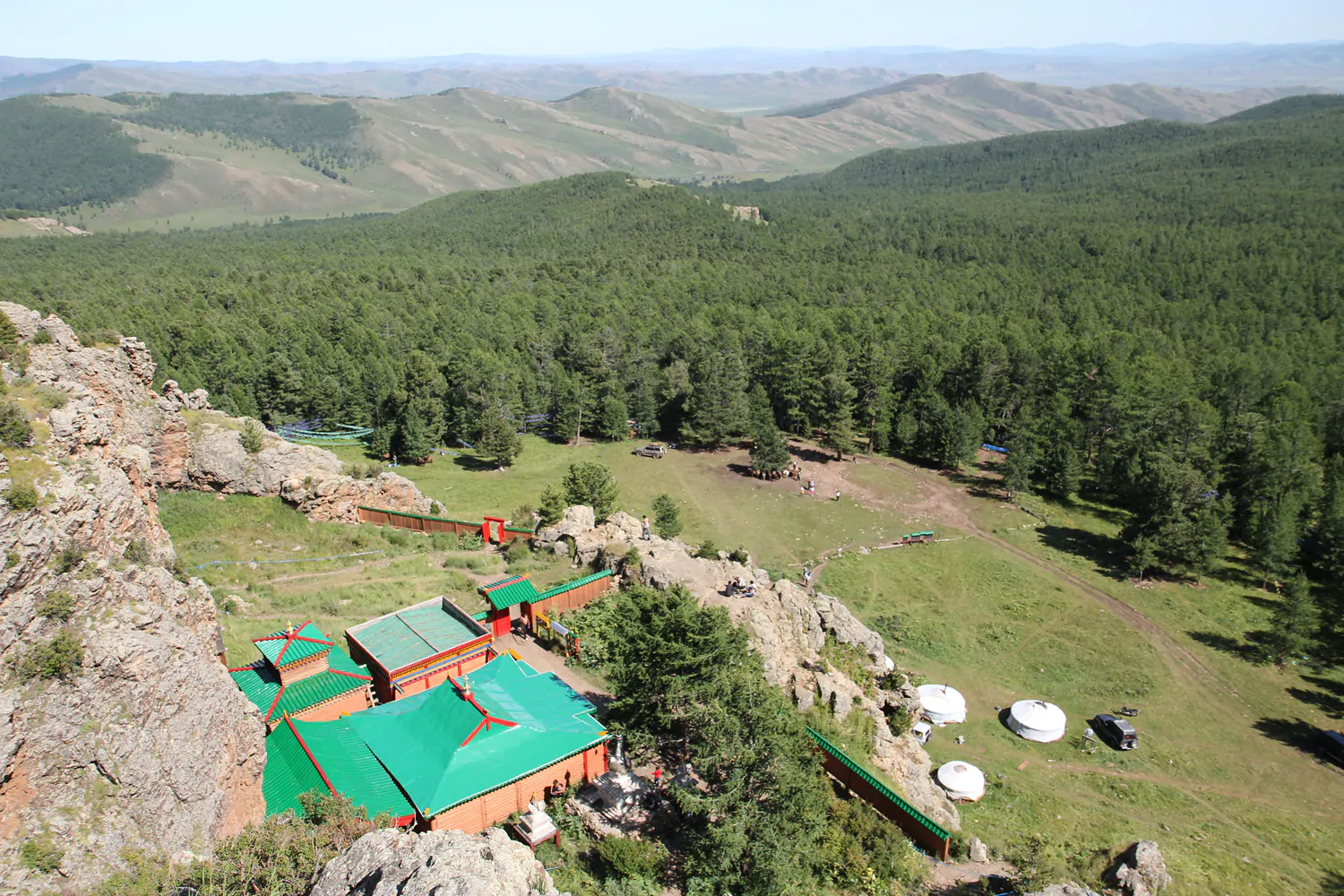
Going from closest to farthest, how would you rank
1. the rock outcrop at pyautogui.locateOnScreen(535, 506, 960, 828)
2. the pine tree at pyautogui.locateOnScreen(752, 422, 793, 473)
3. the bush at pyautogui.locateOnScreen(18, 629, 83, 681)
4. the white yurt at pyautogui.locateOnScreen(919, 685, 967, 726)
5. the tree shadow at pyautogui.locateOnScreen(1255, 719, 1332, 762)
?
Result: the bush at pyautogui.locateOnScreen(18, 629, 83, 681)
the rock outcrop at pyautogui.locateOnScreen(535, 506, 960, 828)
the tree shadow at pyautogui.locateOnScreen(1255, 719, 1332, 762)
the white yurt at pyautogui.locateOnScreen(919, 685, 967, 726)
the pine tree at pyautogui.locateOnScreen(752, 422, 793, 473)

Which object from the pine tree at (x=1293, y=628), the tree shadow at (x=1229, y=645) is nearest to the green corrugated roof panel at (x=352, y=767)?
the tree shadow at (x=1229, y=645)

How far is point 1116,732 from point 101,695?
3669 cm

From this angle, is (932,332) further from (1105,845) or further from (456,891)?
(456,891)

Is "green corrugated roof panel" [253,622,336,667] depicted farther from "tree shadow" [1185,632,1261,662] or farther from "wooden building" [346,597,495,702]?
"tree shadow" [1185,632,1261,662]

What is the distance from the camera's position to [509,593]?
33.9 m

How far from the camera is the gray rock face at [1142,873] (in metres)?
23.0

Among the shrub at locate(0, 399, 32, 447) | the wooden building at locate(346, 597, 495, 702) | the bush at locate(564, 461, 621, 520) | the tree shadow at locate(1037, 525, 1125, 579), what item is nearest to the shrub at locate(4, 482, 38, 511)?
the shrub at locate(0, 399, 32, 447)

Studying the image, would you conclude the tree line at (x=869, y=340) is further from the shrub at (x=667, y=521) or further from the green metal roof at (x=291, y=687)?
the green metal roof at (x=291, y=687)

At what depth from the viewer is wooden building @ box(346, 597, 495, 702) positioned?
28500mm

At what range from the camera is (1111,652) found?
41.6 metres

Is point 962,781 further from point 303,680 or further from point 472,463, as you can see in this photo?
point 472,463

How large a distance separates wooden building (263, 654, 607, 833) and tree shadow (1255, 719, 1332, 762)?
31.1 meters

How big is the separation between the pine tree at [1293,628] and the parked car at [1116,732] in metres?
12.8

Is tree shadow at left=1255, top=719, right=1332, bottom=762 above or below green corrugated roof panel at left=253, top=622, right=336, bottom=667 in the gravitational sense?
below
